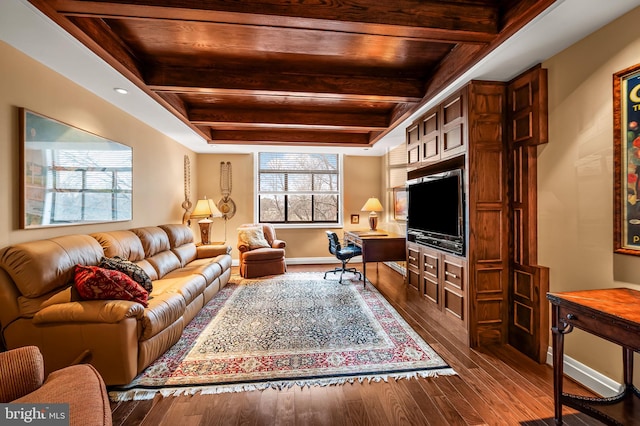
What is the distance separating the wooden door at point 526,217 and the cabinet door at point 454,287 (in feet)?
1.45

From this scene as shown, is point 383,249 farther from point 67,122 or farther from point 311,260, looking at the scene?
point 67,122

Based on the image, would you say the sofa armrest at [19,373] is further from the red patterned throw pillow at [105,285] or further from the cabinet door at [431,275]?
the cabinet door at [431,275]

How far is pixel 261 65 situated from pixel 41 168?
214 centimetres

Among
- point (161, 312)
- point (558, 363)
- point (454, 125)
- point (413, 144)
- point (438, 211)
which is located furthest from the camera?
point (413, 144)

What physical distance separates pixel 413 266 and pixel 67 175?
156 inches

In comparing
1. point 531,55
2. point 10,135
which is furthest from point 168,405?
point 531,55

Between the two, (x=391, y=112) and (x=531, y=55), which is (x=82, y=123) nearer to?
(x=391, y=112)

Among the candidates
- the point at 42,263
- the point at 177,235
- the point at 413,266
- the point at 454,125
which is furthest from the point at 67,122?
the point at 413,266

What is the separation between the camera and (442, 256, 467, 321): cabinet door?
263cm

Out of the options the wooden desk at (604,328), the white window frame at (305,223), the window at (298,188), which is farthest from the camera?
the window at (298,188)

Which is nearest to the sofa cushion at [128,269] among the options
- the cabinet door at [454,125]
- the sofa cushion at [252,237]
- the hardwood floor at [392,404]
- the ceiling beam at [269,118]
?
the hardwood floor at [392,404]

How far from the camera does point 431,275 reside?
3.20m

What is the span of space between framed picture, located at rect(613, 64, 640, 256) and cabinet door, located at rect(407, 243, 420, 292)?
1967 mm

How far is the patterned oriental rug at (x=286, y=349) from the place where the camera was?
2041 mm
